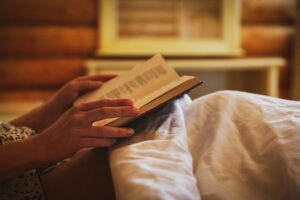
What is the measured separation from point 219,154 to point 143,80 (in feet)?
0.81

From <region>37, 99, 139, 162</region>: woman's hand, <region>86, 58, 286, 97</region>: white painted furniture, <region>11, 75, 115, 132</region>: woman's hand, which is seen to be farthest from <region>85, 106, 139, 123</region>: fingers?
<region>86, 58, 286, 97</region>: white painted furniture

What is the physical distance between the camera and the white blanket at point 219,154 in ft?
1.23

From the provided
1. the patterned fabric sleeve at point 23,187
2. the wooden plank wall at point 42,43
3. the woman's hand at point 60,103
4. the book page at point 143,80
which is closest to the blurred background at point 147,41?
the wooden plank wall at point 42,43

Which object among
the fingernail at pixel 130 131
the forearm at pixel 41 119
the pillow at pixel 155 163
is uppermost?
the fingernail at pixel 130 131

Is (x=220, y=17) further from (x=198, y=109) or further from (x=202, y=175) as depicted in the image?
(x=202, y=175)

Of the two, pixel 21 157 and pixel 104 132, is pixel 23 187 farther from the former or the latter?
pixel 104 132

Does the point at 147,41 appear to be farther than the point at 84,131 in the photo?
Yes

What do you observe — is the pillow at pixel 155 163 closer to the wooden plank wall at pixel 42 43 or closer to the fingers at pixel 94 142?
the fingers at pixel 94 142

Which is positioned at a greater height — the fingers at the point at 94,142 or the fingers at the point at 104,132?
the fingers at the point at 104,132

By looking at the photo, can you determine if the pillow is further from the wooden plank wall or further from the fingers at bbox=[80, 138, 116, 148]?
the wooden plank wall

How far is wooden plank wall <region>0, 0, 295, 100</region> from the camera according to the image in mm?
2049

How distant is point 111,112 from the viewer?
49 centimetres

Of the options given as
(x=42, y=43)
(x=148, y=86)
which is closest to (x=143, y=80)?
(x=148, y=86)

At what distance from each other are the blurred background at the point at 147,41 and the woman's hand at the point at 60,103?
1196 millimetres
